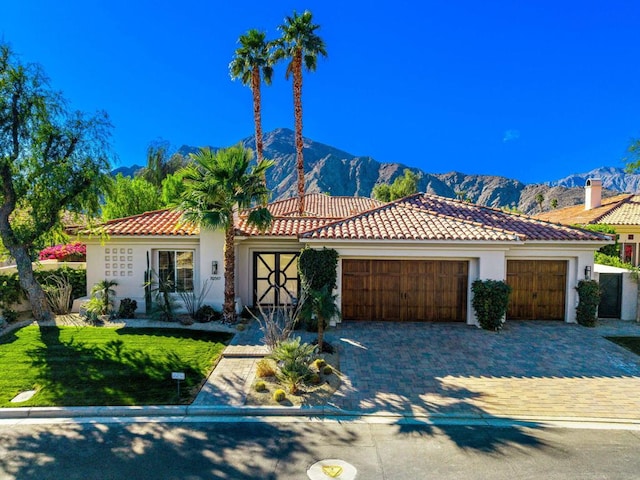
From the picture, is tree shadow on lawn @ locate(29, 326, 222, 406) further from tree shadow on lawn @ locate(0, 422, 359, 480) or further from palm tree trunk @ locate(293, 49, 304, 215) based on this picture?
palm tree trunk @ locate(293, 49, 304, 215)

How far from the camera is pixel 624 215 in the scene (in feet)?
79.9

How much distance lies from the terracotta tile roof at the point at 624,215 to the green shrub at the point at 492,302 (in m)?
16.0

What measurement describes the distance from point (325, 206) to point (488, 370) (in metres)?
22.3

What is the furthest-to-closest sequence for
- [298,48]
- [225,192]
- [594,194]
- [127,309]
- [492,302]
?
1. [594,194]
2. [298,48]
3. [127,309]
4. [492,302]
5. [225,192]

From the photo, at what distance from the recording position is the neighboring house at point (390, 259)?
13.6 meters

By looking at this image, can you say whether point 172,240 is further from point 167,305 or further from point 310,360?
point 310,360

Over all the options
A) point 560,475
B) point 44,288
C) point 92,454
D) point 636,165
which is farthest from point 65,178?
point 636,165

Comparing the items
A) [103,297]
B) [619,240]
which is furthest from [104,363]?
[619,240]

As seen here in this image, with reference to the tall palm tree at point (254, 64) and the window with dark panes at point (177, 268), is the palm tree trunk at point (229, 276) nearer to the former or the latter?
the window with dark panes at point (177, 268)

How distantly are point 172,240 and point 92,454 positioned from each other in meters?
9.80

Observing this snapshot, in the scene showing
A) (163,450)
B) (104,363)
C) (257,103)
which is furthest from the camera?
(257,103)

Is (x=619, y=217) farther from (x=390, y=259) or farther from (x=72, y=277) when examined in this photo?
(x=72, y=277)

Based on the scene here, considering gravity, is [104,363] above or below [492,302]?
below

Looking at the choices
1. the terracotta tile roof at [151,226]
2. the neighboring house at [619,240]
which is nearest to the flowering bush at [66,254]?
the terracotta tile roof at [151,226]
